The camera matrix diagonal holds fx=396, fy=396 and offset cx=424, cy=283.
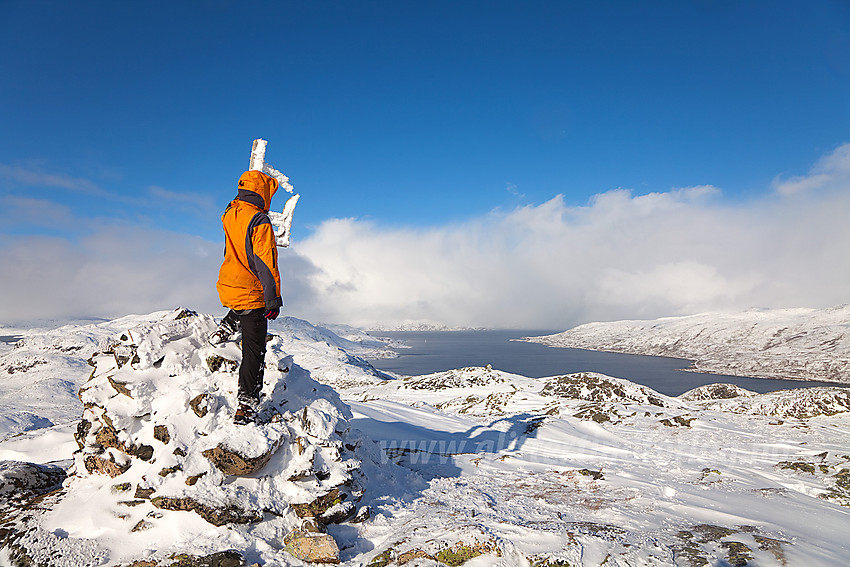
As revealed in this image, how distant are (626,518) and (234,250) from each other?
6.03m

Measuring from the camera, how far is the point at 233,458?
437 centimetres

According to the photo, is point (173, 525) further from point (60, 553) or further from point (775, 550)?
point (775, 550)

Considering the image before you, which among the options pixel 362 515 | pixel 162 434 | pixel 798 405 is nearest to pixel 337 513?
A: pixel 362 515

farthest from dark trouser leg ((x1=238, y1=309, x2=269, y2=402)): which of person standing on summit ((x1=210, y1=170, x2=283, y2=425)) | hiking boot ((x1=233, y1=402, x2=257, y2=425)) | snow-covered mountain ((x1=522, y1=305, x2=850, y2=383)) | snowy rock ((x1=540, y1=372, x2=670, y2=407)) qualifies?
snow-covered mountain ((x1=522, y1=305, x2=850, y2=383))

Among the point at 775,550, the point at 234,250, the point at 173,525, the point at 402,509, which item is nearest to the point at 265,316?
the point at 234,250

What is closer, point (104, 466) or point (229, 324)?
point (104, 466)

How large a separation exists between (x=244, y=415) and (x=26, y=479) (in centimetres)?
273

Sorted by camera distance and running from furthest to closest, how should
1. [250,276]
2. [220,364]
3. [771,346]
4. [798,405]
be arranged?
[771,346] → [798,405] → [220,364] → [250,276]

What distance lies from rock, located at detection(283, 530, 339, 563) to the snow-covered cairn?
0.07 metres

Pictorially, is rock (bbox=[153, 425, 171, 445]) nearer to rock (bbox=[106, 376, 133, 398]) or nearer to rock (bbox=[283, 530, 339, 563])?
rock (bbox=[106, 376, 133, 398])

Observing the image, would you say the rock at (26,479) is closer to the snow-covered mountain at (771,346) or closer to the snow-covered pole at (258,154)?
the snow-covered pole at (258,154)

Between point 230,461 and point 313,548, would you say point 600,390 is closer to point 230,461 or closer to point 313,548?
point 313,548

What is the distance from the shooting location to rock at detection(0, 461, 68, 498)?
451 centimetres

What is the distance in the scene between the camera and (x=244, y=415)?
185 inches
